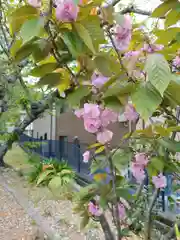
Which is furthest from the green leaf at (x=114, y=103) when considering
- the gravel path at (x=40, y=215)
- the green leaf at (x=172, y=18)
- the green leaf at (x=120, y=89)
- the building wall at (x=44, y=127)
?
the building wall at (x=44, y=127)

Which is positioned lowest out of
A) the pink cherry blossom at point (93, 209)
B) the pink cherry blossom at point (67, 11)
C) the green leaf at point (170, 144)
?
the pink cherry blossom at point (93, 209)

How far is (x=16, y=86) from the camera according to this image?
3.83m

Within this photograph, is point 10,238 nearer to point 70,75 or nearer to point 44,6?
point 70,75

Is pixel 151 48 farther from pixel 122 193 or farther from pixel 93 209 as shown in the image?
pixel 93 209

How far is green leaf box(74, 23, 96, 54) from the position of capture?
2.07 ft

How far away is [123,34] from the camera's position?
2.45 ft

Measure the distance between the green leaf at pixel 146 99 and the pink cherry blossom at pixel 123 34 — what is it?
0.18 meters

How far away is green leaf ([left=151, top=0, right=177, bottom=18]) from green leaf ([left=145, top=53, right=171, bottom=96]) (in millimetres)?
261

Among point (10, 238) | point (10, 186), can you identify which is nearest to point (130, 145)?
point (10, 238)

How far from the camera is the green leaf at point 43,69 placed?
0.78m

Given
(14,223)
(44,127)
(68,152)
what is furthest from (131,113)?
(44,127)

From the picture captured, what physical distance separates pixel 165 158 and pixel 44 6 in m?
0.69

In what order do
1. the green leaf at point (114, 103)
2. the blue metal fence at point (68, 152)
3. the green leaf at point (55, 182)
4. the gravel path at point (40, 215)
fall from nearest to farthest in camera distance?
the green leaf at point (114, 103)
the gravel path at point (40, 215)
the green leaf at point (55, 182)
the blue metal fence at point (68, 152)

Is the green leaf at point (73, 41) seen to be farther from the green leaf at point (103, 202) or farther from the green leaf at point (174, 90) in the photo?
the green leaf at point (103, 202)
